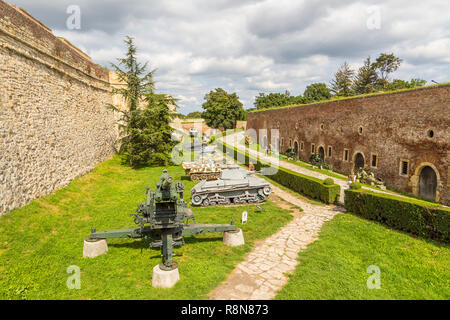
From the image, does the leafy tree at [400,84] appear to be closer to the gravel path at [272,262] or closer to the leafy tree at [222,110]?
the leafy tree at [222,110]

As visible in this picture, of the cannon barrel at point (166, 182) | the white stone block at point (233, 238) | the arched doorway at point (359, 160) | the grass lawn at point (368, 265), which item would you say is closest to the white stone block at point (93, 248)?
the cannon barrel at point (166, 182)

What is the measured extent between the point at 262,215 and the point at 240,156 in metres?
13.9

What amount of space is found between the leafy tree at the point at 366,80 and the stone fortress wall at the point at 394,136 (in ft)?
87.4

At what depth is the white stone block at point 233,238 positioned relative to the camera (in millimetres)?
7328

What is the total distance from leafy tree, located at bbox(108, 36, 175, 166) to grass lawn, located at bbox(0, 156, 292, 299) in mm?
8281

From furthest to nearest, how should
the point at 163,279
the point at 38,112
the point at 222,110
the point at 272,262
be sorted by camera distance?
the point at 222,110 < the point at 38,112 < the point at 272,262 < the point at 163,279

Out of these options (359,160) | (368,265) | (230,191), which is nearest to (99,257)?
(230,191)

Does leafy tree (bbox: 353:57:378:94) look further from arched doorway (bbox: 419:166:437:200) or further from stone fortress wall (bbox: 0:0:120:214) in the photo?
stone fortress wall (bbox: 0:0:120:214)

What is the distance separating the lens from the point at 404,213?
8.45 meters

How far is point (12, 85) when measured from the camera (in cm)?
909

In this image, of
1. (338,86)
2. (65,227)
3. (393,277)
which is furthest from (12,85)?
(338,86)

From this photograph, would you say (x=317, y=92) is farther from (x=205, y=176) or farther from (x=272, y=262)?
(x=272, y=262)

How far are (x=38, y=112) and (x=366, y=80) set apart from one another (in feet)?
166
